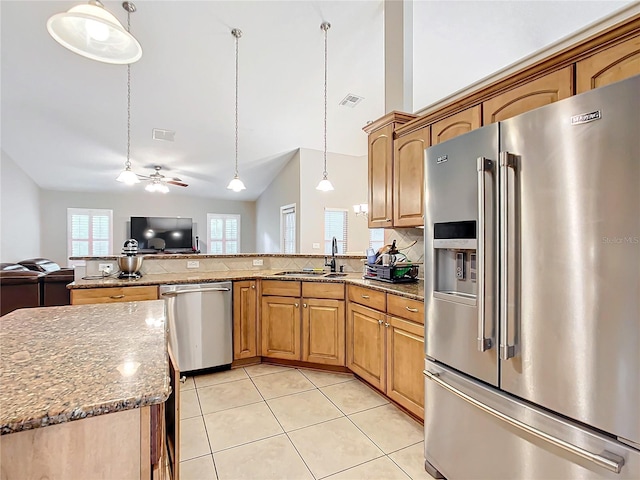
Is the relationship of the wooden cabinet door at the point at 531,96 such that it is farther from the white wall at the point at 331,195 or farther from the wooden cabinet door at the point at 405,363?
the white wall at the point at 331,195

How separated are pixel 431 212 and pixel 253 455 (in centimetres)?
174

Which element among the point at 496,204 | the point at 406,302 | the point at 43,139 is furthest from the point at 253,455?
the point at 43,139

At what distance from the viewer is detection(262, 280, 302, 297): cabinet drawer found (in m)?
3.06

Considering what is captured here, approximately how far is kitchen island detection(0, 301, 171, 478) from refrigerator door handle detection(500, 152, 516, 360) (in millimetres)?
1227

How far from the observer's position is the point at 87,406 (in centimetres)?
69

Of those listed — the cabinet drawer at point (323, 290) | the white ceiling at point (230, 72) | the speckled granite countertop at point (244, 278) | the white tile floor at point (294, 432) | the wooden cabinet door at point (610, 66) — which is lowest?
the white tile floor at point (294, 432)

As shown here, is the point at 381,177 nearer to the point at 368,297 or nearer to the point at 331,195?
the point at 368,297

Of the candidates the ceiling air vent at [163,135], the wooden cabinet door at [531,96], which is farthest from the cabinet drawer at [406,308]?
the ceiling air vent at [163,135]

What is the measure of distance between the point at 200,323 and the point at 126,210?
22.9 ft

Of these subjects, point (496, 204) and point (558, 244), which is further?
point (496, 204)

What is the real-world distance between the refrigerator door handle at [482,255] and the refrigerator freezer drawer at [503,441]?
0.23m

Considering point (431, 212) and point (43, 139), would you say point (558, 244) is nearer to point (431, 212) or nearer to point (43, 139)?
point (431, 212)

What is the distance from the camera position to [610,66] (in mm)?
1354

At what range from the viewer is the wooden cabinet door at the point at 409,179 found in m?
2.42
